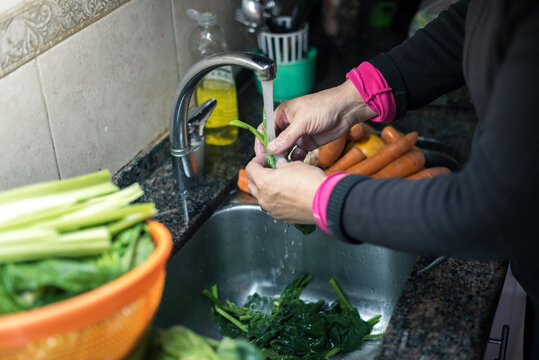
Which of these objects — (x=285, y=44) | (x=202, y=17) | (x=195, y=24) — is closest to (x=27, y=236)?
(x=202, y=17)

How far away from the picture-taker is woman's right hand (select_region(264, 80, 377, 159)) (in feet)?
4.03

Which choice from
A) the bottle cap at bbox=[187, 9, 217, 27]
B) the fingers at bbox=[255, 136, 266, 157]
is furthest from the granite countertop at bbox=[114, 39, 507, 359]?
the bottle cap at bbox=[187, 9, 217, 27]

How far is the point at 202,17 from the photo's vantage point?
1.54m

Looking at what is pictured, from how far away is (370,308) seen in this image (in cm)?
143

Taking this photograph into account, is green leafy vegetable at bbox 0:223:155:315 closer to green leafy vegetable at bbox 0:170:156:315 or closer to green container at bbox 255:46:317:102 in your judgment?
green leafy vegetable at bbox 0:170:156:315

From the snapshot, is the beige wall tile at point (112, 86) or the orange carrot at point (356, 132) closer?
the beige wall tile at point (112, 86)

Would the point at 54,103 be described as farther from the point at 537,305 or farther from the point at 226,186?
the point at 537,305

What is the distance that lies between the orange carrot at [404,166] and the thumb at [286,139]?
38 centimetres

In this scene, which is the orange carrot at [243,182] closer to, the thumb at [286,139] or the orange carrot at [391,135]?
the thumb at [286,139]

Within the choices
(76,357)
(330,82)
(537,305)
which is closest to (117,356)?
(76,357)

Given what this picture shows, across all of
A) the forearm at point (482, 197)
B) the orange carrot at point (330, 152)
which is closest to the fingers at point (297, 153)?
the orange carrot at point (330, 152)

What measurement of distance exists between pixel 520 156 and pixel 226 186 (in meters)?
0.91

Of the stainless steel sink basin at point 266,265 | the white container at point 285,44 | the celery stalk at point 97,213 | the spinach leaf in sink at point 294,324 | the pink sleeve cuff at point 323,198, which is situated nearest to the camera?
the celery stalk at point 97,213

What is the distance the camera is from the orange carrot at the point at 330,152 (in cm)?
157
